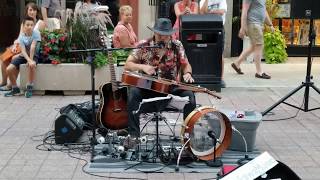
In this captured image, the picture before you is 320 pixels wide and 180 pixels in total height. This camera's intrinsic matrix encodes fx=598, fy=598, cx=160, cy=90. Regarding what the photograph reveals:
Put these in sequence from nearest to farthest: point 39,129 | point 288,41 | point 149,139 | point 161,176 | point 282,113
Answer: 1. point 161,176
2. point 149,139
3. point 39,129
4. point 282,113
5. point 288,41

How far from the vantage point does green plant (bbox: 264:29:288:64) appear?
11969mm

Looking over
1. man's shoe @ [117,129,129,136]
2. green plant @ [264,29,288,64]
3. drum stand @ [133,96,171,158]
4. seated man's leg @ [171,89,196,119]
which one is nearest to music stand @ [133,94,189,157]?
drum stand @ [133,96,171,158]

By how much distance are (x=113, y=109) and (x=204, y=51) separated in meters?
3.25

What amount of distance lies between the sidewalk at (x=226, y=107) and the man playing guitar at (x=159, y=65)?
2.61 feet

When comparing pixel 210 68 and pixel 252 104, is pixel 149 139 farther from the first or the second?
pixel 210 68

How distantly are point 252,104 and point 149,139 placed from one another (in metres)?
2.56

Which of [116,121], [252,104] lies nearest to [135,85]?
[116,121]

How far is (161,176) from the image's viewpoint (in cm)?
532

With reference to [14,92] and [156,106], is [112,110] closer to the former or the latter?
[156,106]

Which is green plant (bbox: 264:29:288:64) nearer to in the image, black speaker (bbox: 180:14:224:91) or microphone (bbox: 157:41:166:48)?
black speaker (bbox: 180:14:224:91)

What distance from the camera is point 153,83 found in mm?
5723

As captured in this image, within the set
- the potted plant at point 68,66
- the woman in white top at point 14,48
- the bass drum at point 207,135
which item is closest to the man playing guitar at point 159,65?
the bass drum at point 207,135

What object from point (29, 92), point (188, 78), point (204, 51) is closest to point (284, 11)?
point (204, 51)

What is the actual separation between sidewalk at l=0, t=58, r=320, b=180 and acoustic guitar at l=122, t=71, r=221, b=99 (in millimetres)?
850
